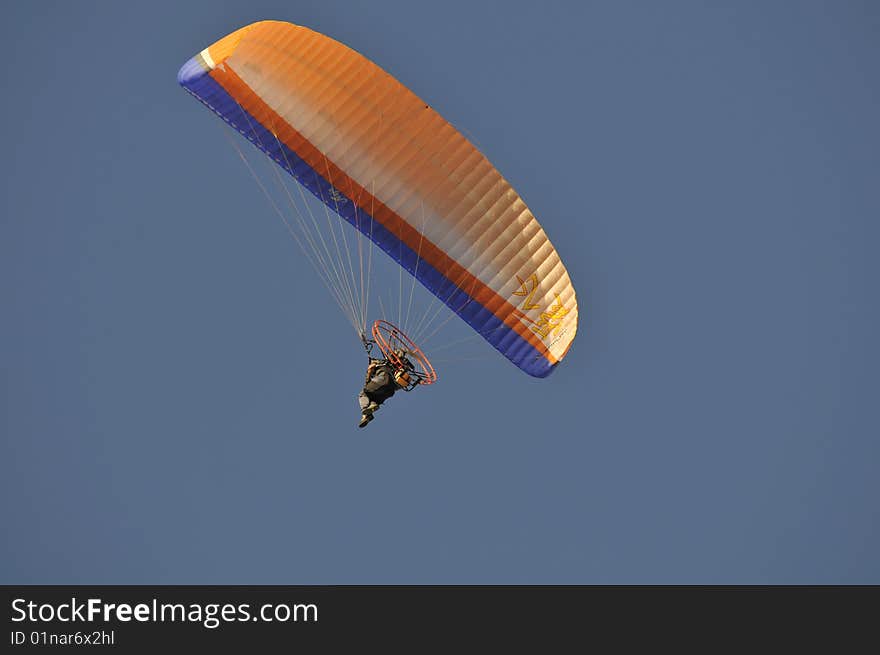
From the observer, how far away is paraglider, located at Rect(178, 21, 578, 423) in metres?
20.3

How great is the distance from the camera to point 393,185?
20953mm

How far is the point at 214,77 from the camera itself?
66.8ft

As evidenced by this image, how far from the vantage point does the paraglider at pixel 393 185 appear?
20.3 metres
